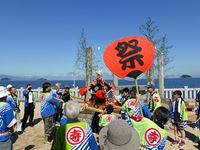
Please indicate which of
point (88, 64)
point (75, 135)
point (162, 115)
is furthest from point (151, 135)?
point (88, 64)

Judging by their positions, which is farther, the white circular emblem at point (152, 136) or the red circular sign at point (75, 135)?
the white circular emblem at point (152, 136)

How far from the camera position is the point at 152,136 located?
12.2 ft

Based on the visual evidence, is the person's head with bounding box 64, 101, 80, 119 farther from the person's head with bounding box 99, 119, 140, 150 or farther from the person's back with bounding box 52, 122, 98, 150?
the person's head with bounding box 99, 119, 140, 150

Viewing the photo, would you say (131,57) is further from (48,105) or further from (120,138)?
(48,105)

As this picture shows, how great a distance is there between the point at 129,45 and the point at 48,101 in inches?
138

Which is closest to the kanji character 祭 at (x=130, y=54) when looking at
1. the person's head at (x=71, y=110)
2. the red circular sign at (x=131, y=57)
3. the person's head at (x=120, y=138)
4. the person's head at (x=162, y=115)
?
the red circular sign at (x=131, y=57)

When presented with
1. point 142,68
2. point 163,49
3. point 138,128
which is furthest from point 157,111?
point 163,49

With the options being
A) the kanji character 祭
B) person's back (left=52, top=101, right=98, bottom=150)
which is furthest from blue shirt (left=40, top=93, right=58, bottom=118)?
person's back (left=52, top=101, right=98, bottom=150)

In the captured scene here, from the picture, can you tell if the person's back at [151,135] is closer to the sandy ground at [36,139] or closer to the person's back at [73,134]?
the person's back at [73,134]

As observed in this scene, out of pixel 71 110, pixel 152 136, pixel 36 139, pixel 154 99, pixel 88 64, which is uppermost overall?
pixel 88 64

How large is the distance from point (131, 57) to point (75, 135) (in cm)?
217

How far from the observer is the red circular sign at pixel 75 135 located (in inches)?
136

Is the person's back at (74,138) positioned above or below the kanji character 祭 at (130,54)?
below

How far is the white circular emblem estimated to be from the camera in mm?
3682
